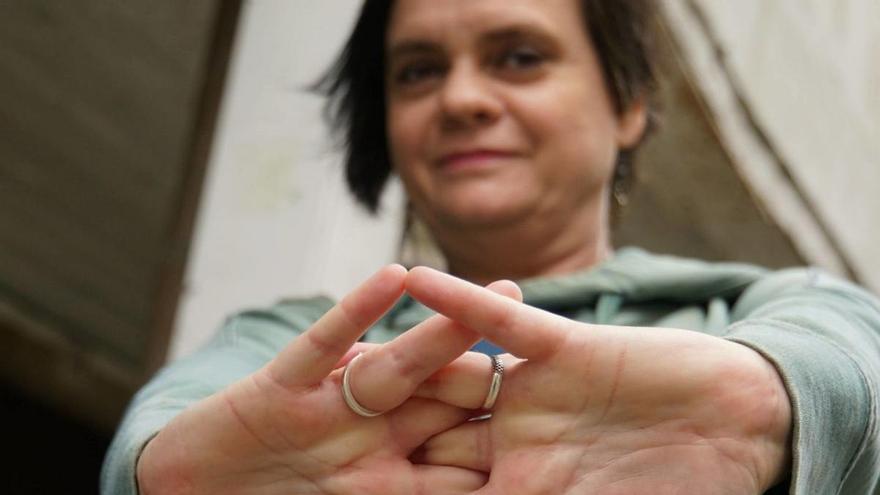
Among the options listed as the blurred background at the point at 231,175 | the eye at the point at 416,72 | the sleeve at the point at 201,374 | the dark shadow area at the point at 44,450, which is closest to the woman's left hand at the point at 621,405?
the sleeve at the point at 201,374

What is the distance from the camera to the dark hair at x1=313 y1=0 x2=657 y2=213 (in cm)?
106

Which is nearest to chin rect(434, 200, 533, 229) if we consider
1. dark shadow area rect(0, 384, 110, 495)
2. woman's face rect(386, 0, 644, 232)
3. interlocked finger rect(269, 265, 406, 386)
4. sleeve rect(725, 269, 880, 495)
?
woman's face rect(386, 0, 644, 232)

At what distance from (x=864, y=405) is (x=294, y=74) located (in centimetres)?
77

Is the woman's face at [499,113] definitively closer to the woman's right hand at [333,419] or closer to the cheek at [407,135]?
the cheek at [407,135]

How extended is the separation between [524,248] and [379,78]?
0.93 ft

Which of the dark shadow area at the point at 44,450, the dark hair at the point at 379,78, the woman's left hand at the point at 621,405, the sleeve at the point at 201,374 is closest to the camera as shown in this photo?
the woman's left hand at the point at 621,405

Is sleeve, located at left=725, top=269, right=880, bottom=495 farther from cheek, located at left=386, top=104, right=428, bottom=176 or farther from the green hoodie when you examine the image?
cheek, located at left=386, top=104, right=428, bottom=176

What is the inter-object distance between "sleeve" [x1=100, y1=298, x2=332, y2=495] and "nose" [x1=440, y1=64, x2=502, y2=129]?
0.19 meters

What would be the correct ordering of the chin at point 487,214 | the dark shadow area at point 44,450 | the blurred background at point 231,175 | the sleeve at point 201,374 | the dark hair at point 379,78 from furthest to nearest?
the dark shadow area at point 44,450 → the blurred background at point 231,175 → the dark hair at point 379,78 → the chin at point 487,214 → the sleeve at point 201,374

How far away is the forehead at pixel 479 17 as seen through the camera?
0.99 meters

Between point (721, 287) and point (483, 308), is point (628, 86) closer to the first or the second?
point (721, 287)

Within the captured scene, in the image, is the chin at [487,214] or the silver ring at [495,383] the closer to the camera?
the silver ring at [495,383]

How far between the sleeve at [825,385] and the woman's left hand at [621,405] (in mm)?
17

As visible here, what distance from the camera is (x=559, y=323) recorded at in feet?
1.96
